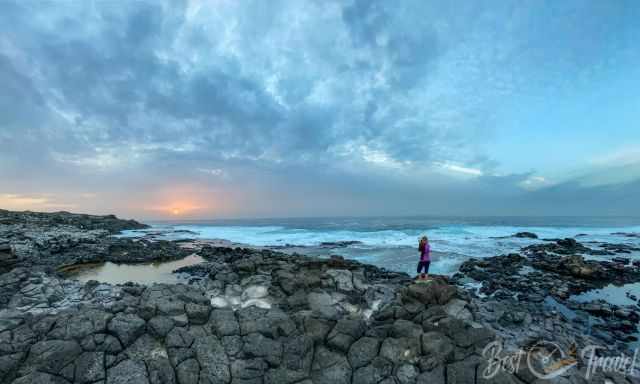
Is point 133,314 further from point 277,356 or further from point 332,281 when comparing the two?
point 332,281

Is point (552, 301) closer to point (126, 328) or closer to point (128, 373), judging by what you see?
point (128, 373)

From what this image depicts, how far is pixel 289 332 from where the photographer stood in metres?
6.89

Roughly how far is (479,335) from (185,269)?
600 inches

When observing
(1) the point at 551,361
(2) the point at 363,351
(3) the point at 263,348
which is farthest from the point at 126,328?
(1) the point at 551,361

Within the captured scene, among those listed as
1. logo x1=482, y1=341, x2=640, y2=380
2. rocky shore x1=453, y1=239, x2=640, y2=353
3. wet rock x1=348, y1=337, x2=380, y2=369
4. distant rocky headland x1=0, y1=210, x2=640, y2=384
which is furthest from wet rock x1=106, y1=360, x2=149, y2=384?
rocky shore x1=453, y1=239, x2=640, y2=353

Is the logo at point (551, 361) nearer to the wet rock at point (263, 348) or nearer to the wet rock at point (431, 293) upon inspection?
the wet rock at point (431, 293)

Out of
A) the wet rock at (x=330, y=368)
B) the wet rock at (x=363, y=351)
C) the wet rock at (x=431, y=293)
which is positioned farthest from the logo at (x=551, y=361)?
the wet rock at (x=330, y=368)

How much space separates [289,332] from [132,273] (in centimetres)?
Answer: 1295

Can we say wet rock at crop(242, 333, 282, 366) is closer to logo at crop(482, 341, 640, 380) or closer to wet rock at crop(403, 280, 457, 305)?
logo at crop(482, 341, 640, 380)

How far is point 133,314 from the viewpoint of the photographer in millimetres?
7004

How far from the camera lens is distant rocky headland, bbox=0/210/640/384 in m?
5.69

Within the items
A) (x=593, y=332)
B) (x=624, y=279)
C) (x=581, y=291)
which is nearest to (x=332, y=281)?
(x=593, y=332)

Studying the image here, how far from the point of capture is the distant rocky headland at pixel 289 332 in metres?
5.69

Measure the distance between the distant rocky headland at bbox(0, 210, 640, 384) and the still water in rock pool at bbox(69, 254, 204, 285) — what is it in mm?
2696
